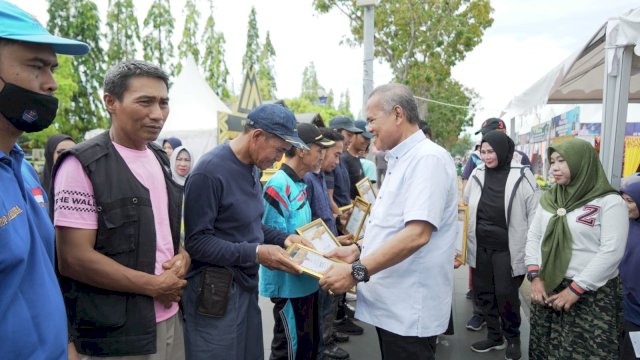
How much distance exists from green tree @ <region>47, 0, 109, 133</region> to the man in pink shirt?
2158cm

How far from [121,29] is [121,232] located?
26021mm

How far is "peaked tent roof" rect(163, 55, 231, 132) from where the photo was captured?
582 inches

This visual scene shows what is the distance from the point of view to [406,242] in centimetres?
218

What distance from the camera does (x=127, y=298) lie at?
1.77 metres

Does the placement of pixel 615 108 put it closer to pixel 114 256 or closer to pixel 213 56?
pixel 114 256

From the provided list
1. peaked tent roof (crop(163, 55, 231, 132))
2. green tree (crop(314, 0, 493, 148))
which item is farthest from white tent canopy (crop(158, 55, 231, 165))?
green tree (crop(314, 0, 493, 148))

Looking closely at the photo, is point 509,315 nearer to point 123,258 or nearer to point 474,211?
point 474,211

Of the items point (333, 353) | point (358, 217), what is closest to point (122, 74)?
point (358, 217)

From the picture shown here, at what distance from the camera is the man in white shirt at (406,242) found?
7.25 ft

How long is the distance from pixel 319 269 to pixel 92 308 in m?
1.20

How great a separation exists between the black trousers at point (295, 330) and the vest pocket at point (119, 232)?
58.1 inches

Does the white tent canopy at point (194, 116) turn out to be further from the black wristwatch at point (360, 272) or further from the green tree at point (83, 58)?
the black wristwatch at point (360, 272)

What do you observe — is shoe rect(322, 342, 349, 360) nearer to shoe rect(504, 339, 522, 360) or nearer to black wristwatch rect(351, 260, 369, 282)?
shoe rect(504, 339, 522, 360)

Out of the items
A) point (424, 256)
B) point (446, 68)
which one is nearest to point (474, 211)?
point (424, 256)
